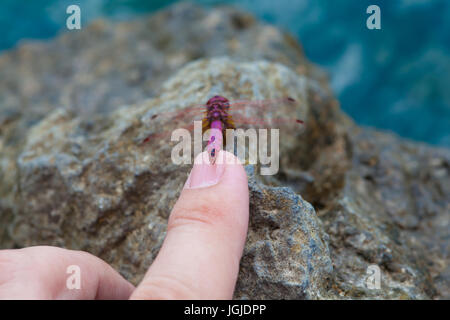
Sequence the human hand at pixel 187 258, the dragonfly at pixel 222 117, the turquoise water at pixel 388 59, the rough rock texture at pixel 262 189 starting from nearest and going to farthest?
the human hand at pixel 187 258 < the rough rock texture at pixel 262 189 < the dragonfly at pixel 222 117 < the turquoise water at pixel 388 59

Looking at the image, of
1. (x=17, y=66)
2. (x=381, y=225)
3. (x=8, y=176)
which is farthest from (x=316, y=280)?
(x=17, y=66)

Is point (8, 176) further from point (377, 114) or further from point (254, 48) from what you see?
point (377, 114)

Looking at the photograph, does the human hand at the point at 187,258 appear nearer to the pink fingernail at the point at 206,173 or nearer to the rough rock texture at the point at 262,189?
the pink fingernail at the point at 206,173

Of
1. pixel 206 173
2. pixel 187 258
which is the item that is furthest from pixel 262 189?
pixel 187 258

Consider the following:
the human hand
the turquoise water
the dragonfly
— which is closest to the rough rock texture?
the dragonfly

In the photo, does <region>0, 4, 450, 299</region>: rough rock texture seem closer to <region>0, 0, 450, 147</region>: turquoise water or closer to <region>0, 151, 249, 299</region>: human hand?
<region>0, 151, 249, 299</region>: human hand

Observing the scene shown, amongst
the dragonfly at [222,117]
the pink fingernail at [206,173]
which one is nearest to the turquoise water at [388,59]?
the dragonfly at [222,117]
